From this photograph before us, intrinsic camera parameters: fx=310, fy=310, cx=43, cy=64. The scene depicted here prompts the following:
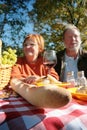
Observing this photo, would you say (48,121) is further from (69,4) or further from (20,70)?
(69,4)

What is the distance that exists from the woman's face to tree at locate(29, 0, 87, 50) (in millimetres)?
11822

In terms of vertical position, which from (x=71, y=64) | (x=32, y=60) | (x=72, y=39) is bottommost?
(x=71, y=64)

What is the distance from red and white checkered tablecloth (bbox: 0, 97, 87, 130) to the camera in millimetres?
846

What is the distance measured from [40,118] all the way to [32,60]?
143 centimetres

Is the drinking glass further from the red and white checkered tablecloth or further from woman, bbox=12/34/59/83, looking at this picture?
the red and white checkered tablecloth

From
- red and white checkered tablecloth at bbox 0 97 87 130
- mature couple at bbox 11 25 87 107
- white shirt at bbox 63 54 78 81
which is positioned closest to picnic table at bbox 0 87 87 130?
red and white checkered tablecloth at bbox 0 97 87 130

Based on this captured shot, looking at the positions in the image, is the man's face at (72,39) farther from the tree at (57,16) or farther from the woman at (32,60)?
the tree at (57,16)

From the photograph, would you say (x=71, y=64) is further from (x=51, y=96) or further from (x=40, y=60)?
(x=51, y=96)

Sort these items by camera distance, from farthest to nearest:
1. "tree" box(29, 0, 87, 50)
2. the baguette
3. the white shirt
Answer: "tree" box(29, 0, 87, 50) → the white shirt → the baguette

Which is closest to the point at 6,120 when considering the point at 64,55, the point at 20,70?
the point at 20,70

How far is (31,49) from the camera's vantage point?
2207 mm

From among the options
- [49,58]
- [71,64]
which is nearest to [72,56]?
[71,64]

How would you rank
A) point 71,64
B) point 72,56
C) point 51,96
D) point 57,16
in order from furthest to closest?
1. point 57,16
2. point 72,56
3. point 71,64
4. point 51,96

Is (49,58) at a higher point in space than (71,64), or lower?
higher
